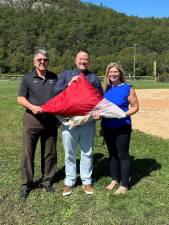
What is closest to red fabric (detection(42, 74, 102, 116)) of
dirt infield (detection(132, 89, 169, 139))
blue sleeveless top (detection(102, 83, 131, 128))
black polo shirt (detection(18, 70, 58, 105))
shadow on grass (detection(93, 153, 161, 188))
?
black polo shirt (detection(18, 70, 58, 105))

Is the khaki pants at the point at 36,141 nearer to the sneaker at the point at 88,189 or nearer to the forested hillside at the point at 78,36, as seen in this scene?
the sneaker at the point at 88,189

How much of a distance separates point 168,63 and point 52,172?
105m

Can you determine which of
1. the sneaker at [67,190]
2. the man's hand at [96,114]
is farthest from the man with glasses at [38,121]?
the man's hand at [96,114]

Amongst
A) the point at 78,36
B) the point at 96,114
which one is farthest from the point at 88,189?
the point at 78,36

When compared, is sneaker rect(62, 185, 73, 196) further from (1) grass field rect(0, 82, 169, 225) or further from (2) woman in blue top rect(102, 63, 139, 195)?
(2) woman in blue top rect(102, 63, 139, 195)

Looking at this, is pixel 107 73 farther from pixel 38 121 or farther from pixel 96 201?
pixel 96 201

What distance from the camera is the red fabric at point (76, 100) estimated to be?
6.08 m

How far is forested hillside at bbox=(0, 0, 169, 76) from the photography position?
112 metres

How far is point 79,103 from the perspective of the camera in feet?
19.9

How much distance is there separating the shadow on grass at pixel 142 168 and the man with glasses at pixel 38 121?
130cm

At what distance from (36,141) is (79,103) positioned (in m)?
0.91

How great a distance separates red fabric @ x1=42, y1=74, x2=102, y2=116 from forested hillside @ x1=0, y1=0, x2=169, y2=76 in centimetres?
10073

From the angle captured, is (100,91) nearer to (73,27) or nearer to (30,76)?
(30,76)

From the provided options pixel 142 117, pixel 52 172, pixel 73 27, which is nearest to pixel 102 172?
pixel 52 172
